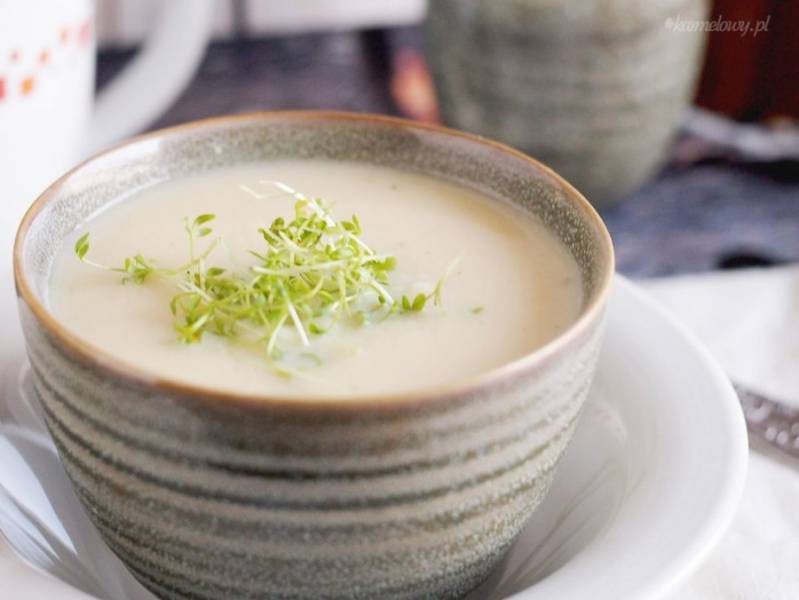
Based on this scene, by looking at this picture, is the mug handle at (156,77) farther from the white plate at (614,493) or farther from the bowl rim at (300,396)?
the bowl rim at (300,396)

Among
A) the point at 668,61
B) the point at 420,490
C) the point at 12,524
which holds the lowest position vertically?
the point at 668,61

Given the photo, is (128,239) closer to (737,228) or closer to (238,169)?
(238,169)

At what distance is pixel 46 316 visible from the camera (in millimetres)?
618

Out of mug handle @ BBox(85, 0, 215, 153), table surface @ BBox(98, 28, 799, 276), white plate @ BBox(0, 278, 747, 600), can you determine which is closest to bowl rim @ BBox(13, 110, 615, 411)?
white plate @ BBox(0, 278, 747, 600)

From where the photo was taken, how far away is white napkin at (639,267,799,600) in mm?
850

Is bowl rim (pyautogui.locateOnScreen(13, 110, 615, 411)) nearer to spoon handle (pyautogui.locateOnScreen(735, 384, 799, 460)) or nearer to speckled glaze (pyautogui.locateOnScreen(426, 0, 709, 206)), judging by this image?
spoon handle (pyautogui.locateOnScreen(735, 384, 799, 460))

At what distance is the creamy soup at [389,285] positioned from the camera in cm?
66

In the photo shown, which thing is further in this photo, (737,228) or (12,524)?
(737,228)

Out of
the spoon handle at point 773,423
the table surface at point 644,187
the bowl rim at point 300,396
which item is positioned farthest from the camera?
the table surface at point 644,187

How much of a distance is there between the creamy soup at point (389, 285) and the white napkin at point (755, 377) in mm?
265

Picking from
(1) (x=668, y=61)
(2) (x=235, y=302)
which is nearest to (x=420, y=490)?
(2) (x=235, y=302)

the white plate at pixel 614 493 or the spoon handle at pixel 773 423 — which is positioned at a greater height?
the white plate at pixel 614 493

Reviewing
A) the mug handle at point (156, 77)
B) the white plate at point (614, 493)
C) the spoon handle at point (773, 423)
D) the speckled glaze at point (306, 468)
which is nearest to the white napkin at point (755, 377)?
the spoon handle at point (773, 423)

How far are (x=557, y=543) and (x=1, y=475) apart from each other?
0.38m
